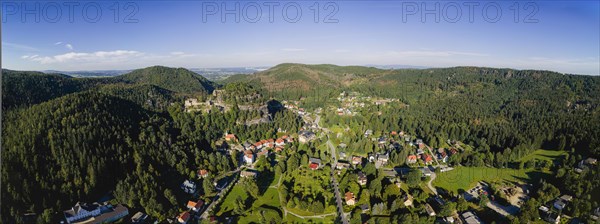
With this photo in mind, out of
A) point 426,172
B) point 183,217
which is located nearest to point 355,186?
point 426,172

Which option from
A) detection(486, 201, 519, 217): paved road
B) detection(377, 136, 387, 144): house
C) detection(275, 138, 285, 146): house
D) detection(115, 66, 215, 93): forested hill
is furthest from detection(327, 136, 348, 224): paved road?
detection(115, 66, 215, 93): forested hill

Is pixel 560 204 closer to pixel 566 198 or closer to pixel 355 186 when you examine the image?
pixel 566 198

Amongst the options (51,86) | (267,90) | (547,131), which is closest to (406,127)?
(547,131)

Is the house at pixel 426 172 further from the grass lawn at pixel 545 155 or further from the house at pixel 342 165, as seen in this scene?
the grass lawn at pixel 545 155

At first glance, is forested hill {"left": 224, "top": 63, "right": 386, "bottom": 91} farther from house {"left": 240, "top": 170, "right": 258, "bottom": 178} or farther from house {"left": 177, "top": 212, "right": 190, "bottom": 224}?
house {"left": 177, "top": 212, "right": 190, "bottom": 224}

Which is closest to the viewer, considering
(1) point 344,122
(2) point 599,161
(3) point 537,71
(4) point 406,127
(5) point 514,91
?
(2) point 599,161

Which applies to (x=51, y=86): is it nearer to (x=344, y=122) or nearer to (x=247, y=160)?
(x=247, y=160)

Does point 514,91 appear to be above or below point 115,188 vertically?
above
